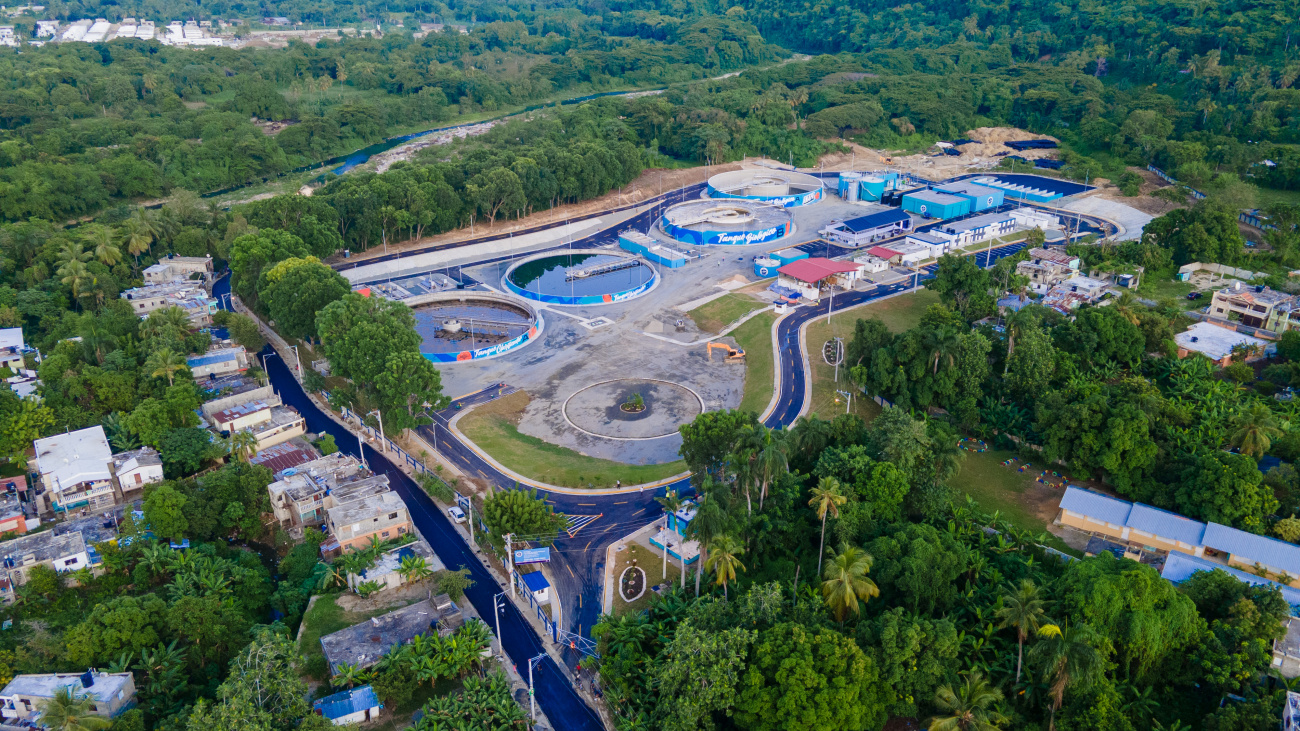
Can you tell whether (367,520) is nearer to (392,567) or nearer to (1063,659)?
(392,567)

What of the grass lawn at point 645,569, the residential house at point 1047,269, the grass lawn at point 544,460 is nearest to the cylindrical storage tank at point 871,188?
the residential house at point 1047,269

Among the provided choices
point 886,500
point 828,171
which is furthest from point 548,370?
point 828,171

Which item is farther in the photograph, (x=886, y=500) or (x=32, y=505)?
(x=32, y=505)

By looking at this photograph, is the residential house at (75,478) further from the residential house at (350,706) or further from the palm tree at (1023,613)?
the palm tree at (1023,613)

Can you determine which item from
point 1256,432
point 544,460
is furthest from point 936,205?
point 544,460

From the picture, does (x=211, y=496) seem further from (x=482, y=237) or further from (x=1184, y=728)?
(x=482, y=237)

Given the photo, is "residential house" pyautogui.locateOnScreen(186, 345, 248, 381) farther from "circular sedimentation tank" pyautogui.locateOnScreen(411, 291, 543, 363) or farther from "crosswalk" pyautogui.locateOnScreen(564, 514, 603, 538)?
"crosswalk" pyautogui.locateOnScreen(564, 514, 603, 538)

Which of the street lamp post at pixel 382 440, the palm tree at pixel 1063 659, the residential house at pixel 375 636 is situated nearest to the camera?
the palm tree at pixel 1063 659
